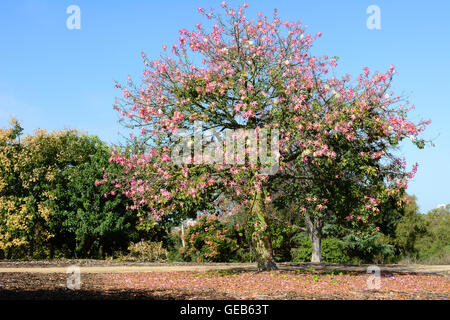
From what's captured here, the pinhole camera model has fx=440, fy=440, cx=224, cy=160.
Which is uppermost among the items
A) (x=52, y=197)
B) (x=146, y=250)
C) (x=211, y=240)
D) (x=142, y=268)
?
(x=52, y=197)

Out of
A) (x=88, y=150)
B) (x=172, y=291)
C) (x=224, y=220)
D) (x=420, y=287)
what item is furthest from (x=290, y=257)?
(x=172, y=291)

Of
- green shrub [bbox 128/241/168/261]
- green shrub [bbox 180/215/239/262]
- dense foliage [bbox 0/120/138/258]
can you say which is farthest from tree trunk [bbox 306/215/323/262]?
dense foliage [bbox 0/120/138/258]

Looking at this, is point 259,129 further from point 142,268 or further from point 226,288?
point 142,268

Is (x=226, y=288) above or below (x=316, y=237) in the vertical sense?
below

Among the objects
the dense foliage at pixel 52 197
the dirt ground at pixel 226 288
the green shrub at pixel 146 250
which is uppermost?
the dense foliage at pixel 52 197

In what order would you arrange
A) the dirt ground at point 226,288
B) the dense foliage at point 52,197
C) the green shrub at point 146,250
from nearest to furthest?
the dirt ground at point 226,288 < the dense foliage at point 52,197 < the green shrub at point 146,250

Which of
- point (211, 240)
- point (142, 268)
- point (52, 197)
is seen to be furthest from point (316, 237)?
point (52, 197)

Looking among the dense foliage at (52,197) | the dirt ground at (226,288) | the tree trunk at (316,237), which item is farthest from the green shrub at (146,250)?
the dirt ground at (226,288)

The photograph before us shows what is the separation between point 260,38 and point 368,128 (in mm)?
5019

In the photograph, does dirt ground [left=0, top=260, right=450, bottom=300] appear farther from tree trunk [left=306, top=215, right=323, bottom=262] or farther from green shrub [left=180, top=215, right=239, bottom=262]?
green shrub [left=180, top=215, right=239, bottom=262]

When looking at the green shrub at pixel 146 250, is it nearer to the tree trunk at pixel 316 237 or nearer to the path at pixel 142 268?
the path at pixel 142 268

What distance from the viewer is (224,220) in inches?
1168

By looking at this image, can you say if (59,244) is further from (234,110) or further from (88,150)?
(234,110)

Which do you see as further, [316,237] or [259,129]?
[316,237]
